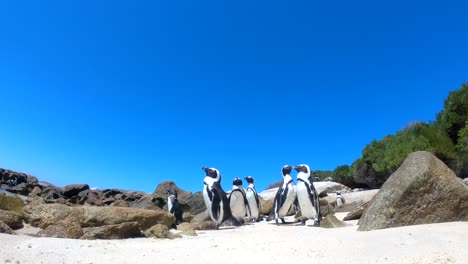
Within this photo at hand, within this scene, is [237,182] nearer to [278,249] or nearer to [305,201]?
[305,201]

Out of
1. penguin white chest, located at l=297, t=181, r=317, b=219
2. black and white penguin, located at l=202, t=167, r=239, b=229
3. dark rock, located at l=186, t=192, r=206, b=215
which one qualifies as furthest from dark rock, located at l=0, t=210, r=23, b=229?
dark rock, located at l=186, t=192, r=206, b=215

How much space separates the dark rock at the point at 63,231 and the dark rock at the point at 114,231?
17 centimetres

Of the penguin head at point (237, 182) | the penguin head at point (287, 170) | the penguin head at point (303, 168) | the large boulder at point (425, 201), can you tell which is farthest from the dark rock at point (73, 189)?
the large boulder at point (425, 201)

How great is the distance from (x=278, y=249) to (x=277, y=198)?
6.21 meters

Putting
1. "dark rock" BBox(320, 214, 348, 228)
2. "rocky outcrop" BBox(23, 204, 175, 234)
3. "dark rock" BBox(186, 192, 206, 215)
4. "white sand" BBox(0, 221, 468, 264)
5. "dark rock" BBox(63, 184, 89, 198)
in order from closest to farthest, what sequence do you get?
"white sand" BBox(0, 221, 468, 264)
"rocky outcrop" BBox(23, 204, 175, 234)
"dark rock" BBox(320, 214, 348, 228)
"dark rock" BBox(186, 192, 206, 215)
"dark rock" BBox(63, 184, 89, 198)

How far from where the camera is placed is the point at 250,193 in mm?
15414

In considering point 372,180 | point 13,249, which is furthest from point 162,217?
point 372,180

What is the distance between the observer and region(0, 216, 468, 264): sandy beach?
5.54 metres

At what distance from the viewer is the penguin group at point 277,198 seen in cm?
1129

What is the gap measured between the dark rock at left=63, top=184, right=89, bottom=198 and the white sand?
27806 millimetres

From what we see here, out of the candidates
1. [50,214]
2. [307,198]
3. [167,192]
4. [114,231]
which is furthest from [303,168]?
[167,192]

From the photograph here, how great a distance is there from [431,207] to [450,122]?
21961 millimetres

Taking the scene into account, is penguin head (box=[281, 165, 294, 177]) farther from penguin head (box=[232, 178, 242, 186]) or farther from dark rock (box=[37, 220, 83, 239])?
dark rock (box=[37, 220, 83, 239])

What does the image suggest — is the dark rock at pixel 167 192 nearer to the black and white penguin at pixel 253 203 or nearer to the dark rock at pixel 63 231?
the black and white penguin at pixel 253 203
